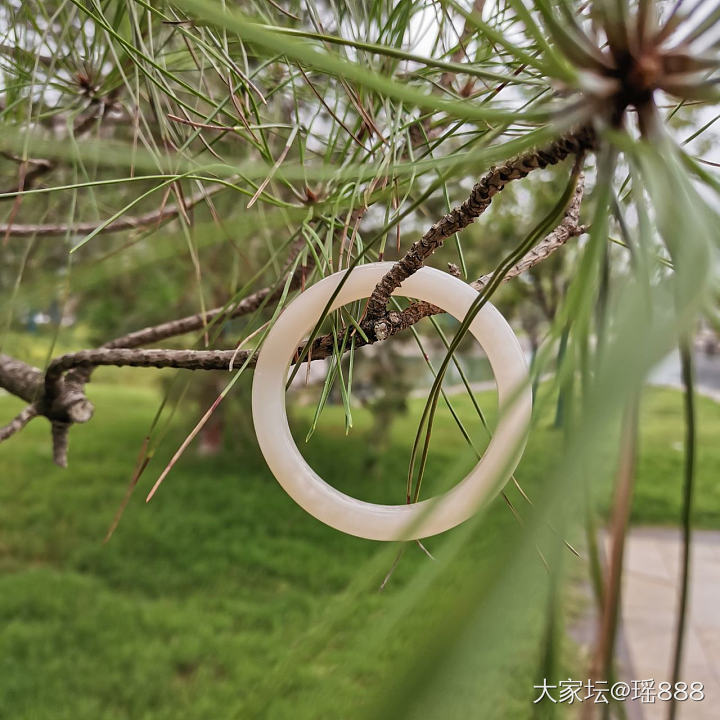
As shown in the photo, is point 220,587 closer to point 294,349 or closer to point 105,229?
point 105,229

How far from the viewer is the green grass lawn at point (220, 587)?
0.11 m

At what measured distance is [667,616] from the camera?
1.52 meters

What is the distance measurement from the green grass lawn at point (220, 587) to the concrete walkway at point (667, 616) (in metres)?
0.21

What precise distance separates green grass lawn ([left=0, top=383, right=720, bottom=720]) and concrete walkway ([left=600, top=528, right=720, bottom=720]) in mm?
207

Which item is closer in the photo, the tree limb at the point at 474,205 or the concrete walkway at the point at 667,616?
the tree limb at the point at 474,205

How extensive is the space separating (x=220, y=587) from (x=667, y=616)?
1070 millimetres

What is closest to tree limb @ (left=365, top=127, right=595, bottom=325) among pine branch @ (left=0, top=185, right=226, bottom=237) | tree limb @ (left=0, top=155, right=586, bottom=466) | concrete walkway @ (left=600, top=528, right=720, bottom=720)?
tree limb @ (left=0, top=155, right=586, bottom=466)

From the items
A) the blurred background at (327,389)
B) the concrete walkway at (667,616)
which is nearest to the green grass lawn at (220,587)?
the blurred background at (327,389)

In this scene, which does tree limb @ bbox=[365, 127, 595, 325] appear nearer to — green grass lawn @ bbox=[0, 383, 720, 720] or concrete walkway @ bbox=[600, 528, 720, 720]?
green grass lawn @ bbox=[0, 383, 720, 720]

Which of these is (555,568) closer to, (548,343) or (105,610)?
(548,343)

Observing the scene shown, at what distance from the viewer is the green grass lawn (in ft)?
0.36

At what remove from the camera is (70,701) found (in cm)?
109

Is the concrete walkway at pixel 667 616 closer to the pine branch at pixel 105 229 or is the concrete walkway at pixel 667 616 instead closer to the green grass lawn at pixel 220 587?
the green grass lawn at pixel 220 587

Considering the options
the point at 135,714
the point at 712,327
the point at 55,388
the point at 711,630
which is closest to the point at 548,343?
the point at 712,327
